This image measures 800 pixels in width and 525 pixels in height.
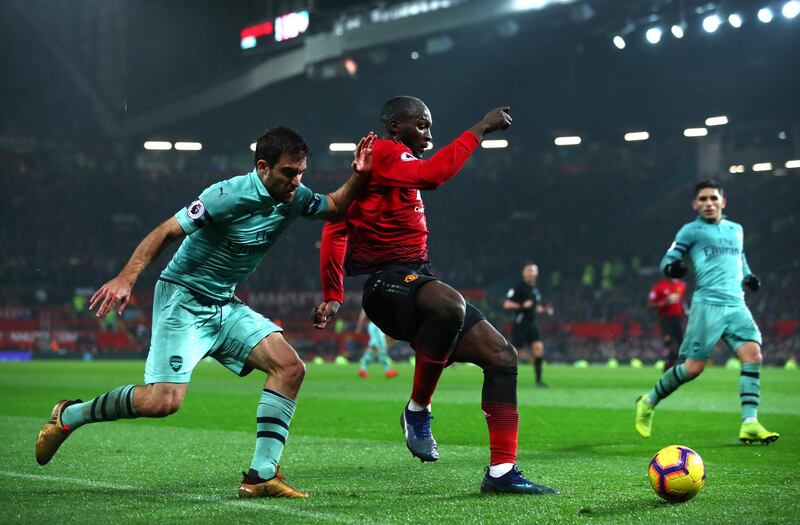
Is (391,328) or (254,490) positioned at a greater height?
(391,328)

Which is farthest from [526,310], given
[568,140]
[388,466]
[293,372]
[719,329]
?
[568,140]

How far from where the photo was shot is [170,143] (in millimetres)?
48406

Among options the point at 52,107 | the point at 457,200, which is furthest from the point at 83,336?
the point at 457,200

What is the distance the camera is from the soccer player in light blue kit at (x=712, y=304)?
30.6ft

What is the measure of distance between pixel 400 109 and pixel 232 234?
1449 mm

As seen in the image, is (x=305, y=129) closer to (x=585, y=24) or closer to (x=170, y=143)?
(x=170, y=143)

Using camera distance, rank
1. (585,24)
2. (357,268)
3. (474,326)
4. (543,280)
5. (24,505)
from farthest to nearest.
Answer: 1. (543,280)
2. (585,24)
3. (357,268)
4. (474,326)
5. (24,505)

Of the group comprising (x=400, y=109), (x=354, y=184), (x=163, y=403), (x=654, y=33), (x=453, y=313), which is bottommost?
(x=163, y=403)

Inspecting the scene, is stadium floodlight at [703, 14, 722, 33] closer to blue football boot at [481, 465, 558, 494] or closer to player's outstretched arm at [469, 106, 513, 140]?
player's outstretched arm at [469, 106, 513, 140]

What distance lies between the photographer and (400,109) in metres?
6.47

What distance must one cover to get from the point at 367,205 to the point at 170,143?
4371 cm

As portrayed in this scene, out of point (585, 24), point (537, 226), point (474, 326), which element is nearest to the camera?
point (474, 326)

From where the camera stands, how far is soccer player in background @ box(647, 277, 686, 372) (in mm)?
20141

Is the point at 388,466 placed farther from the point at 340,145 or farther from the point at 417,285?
the point at 340,145
